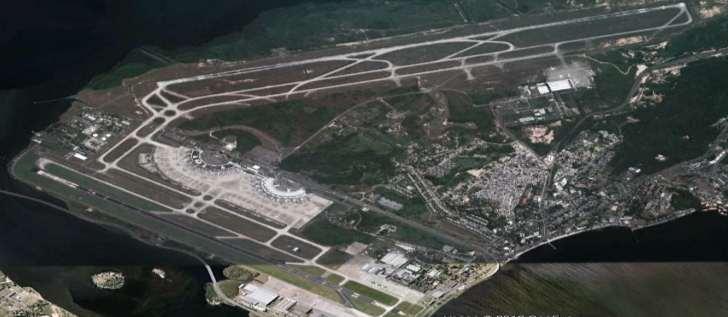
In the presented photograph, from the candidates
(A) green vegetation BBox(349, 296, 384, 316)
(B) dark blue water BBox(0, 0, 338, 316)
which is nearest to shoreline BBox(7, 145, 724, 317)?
(B) dark blue water BBox(0, 0, 338, 316)

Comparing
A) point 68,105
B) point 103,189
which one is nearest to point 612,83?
point 103,189

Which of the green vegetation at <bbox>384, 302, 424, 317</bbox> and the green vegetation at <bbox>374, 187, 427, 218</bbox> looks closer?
the green vegetation at <bbox>384, 302, 424, 317</bbox>

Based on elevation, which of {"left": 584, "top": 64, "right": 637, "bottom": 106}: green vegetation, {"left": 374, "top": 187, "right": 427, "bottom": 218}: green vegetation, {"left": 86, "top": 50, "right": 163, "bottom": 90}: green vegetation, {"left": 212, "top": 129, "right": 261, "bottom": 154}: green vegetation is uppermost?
{"left": 86, "top": 50, "right": 163, "bottom": 90}: green vegetation

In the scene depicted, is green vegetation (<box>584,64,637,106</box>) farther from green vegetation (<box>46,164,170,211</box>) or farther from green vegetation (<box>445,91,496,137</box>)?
green vegetation (<box>46,164,170,211</box>)

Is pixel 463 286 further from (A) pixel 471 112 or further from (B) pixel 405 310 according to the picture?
(A) pixel 471 112

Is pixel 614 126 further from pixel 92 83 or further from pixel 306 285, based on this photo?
Result: pixel 92 83

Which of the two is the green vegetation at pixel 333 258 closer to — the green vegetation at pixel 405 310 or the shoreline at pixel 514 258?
the green vegetation at pixel 405 310

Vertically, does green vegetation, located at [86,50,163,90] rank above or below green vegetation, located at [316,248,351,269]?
above

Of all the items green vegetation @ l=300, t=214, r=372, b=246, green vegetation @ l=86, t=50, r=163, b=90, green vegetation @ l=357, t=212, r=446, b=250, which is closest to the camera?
green vegetation @ l=357, t=212, r=446, b=250

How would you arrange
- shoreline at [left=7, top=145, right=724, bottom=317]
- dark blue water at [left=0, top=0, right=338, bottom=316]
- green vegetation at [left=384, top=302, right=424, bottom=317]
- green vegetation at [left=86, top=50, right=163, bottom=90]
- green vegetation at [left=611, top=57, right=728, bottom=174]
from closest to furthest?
green vegetation at [left=384, top=302, right=424, bottom=317]
shoreline at [left=7, top=145, right=724, bottom=317]
dark blue water at [left=0, top=0, right=338, bottom=316]
green vegetation at [left=611, top=57, right=728, bottom=174]
green vegetation at [left=86, top=50, right=163, bottom=90]
